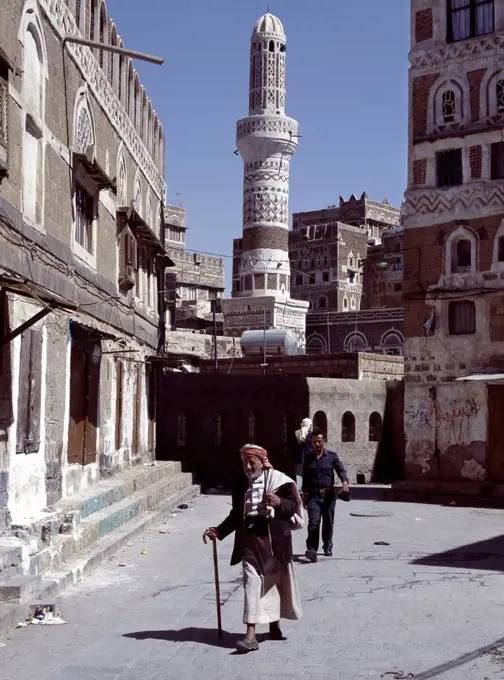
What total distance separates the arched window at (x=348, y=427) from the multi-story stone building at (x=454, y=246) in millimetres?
3889

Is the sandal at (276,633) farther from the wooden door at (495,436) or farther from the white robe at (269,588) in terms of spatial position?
the wooden door at (495,436)

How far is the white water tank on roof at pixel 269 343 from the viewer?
1650 inches

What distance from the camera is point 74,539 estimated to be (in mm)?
10703

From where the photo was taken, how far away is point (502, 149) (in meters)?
19.8

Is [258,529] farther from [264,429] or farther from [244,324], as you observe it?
[244,324]

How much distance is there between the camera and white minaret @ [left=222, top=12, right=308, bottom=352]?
5391 centimetres

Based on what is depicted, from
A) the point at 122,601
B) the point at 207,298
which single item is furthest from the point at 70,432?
the point at 207,298

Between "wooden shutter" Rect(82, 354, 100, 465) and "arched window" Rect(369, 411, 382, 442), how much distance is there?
1173cm

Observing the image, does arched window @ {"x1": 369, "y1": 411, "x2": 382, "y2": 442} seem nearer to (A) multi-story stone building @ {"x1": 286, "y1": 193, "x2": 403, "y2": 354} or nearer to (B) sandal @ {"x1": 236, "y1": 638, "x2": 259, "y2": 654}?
(B) sandal @ {"x1": 236, "y1": 638, "x2": 259, "y2": 654}

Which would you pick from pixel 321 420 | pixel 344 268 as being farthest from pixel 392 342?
pixel 321 420

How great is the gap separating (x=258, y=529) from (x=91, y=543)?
4582mm

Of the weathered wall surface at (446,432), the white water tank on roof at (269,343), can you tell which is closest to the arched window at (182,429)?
the weathered wall surface at (446,432)

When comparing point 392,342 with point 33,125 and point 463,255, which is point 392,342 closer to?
point 463,255

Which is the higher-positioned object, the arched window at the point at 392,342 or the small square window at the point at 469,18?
the small square window at the point at 469,18
